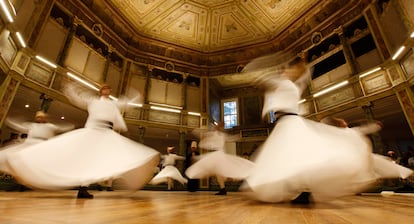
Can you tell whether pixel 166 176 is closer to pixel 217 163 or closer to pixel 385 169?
pixel 217 163

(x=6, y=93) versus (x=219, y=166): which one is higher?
(x=6, y=93)

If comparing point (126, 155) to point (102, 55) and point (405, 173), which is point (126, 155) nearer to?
point (405, 173)

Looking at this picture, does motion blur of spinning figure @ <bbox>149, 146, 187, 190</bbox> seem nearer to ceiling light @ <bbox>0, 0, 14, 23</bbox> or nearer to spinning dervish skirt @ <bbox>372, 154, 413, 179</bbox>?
spinning dervish skirt @ <bbox>372, 154, 413, 179</bbox>

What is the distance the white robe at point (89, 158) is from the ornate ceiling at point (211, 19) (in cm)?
738

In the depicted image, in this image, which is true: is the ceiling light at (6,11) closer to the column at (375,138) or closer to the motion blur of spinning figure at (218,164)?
the motion blur of spinning figure at (218,164)

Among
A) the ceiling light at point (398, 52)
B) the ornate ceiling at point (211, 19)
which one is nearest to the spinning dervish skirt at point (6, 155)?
the ornate ceiling at point (211, 19)

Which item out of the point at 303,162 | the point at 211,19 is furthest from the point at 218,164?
the point at 211,19

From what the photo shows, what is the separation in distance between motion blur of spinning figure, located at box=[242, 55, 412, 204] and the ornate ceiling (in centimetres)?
782

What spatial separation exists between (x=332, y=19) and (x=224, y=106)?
277 inches

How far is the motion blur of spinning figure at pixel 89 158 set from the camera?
6.66 ft

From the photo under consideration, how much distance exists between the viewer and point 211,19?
9406mm

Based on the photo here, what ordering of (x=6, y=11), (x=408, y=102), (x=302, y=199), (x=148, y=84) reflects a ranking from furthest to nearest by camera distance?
1. (x=148, y=84)
2. (x=408, y=102)
3. (x=6, y=11)
4. (x=302, y=199)

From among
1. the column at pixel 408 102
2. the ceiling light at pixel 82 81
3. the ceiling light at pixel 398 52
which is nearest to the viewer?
the column at pixel 408 102

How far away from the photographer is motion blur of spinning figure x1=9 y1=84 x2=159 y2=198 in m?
2.03
